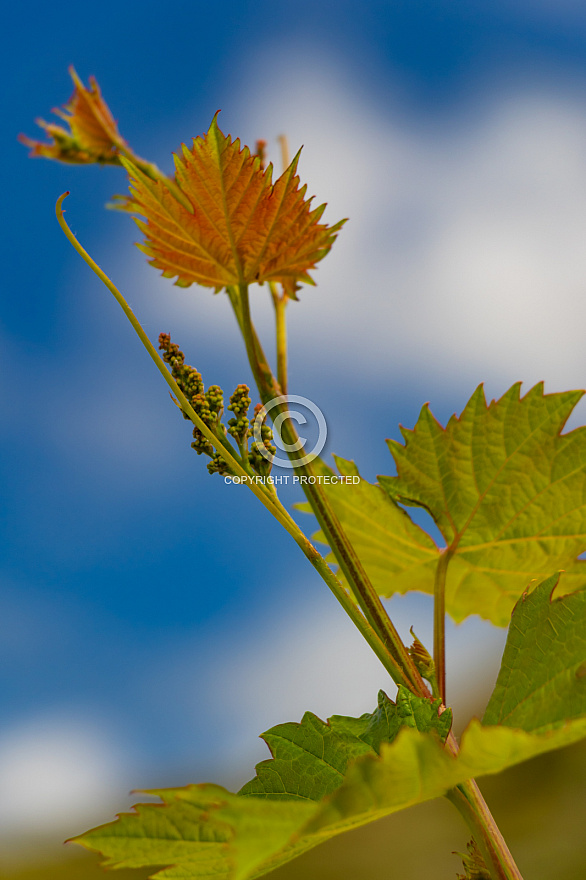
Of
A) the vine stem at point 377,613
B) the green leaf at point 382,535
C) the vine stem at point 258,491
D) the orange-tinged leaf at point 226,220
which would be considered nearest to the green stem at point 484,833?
the vine stem at point 377,613

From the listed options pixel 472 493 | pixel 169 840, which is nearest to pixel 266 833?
pixel 169 840

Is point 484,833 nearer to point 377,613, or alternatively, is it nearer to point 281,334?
point 377,613

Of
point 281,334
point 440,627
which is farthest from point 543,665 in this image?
point 281,334

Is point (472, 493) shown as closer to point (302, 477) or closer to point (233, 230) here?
point (302, 477)

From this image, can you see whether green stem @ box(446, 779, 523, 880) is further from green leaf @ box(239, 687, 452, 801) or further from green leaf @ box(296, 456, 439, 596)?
green leaf @ box(296, 456, 439, 596)

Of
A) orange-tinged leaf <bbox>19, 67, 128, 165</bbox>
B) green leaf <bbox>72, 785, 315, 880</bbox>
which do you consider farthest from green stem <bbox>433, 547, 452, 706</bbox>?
orange-tinged leaf <bbox>19, 67, 128, 165</bbox>
